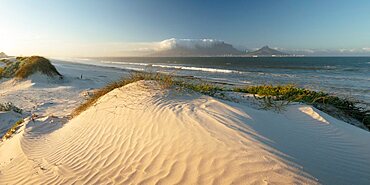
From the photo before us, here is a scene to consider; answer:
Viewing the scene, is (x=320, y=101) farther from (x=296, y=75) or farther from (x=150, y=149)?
(x=296, y=75)

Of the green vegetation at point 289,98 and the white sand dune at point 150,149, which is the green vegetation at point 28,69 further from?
the white sand dune at point 150,149

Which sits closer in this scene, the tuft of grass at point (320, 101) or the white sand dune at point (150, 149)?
the white sand dune at point (150, 149)

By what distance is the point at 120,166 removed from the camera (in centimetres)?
387

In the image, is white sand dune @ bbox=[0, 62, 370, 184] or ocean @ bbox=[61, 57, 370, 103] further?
ocean @ bbox=[61, 57, 370, 103]

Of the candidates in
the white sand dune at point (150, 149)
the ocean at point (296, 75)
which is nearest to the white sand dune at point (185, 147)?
the white sand dune at point (150, 149)

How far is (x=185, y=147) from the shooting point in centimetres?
384

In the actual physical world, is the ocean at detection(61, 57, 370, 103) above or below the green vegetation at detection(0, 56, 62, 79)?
below

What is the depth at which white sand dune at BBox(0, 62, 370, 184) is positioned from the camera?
125 inches

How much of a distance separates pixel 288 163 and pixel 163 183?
5.27ft

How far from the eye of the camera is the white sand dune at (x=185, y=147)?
10.4 feet

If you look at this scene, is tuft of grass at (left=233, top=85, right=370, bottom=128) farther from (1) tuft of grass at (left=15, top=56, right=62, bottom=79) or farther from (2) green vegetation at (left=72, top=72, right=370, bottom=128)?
(1) tuft of grass at (left=15, top=56, right=62, bottom=79)

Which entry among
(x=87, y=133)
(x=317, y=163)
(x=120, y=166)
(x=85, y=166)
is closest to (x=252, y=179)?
(x=317, y=163)

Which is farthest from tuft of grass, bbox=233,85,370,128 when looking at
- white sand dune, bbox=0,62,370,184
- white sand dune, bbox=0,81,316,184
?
white sand dune, bbox=0,81,316,184

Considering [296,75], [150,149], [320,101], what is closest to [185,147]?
[150,149]
